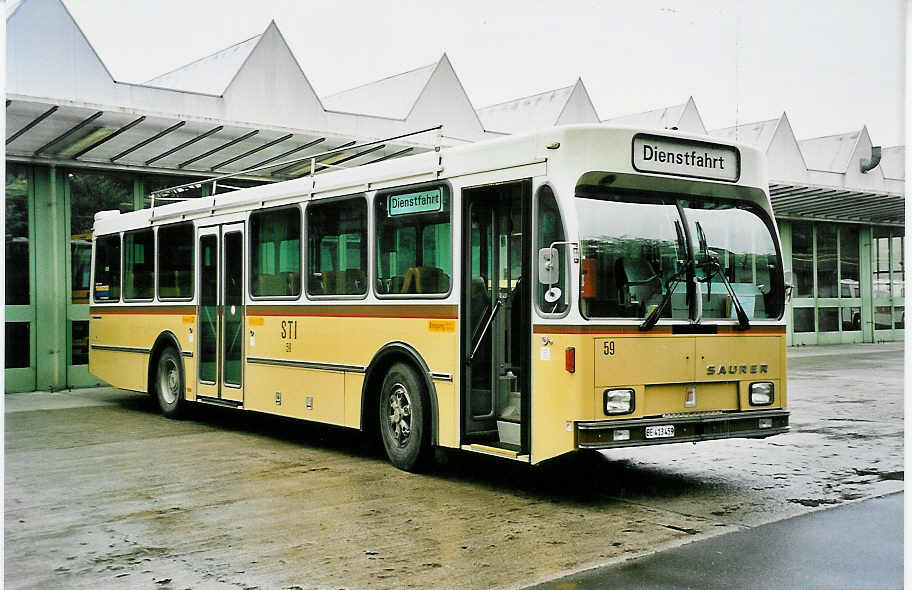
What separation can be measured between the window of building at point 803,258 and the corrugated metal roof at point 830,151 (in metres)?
2.02

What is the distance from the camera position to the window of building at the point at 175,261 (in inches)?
534

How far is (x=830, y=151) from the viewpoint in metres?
31.6

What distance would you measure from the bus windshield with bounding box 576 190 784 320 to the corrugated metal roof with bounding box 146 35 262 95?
10908mm

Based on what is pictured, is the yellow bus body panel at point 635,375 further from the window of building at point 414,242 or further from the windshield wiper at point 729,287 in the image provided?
the window of building at point 414,242

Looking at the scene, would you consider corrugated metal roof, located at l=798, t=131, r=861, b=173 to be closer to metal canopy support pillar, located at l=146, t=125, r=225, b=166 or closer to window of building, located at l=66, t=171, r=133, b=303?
metal canopy support pillar, located at l=146, t=125, r=225, b=166

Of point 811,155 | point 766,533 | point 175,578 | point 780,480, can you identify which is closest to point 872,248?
point 811,155

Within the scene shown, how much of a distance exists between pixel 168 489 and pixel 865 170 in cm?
2590

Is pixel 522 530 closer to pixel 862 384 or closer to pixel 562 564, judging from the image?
pixel 562 564

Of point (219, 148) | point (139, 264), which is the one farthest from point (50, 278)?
point (219, 148)

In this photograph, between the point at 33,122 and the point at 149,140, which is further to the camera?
the point at 149,140

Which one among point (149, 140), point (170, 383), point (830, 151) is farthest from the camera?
point (830, 151)

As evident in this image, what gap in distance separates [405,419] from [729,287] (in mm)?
3218

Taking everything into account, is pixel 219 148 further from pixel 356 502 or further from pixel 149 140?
pixel 356 502

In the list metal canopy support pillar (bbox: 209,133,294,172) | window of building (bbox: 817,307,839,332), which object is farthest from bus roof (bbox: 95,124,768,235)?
Answer: window of building (bbox: 817,307,839,332)
